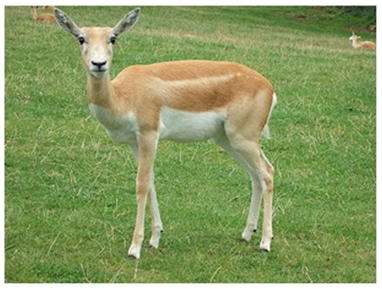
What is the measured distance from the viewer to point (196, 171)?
8.40 meters

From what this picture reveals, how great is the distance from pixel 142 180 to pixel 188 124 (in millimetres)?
536

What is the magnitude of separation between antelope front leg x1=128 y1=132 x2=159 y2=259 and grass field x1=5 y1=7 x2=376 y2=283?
0.38 feet

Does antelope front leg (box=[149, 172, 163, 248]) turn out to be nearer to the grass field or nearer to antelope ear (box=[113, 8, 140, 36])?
the grass field

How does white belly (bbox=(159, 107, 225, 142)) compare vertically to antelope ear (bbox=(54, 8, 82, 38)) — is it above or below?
below

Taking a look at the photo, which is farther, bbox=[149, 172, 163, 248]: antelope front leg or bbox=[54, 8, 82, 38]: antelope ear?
bbox=[149, 172, 163, 248]: antelope front leg

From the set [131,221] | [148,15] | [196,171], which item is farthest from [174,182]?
[148,15]

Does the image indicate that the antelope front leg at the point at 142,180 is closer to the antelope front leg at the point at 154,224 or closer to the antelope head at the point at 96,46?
the antelope front leg at the point at 154,224

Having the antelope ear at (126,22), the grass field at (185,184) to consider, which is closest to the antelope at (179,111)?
the antelope ear at (126,22)

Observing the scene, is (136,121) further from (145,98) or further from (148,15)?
Answer: (148,15)

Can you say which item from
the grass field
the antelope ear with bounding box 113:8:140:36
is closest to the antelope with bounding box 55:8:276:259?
the antelope ear with bounding box 113:8:140:36

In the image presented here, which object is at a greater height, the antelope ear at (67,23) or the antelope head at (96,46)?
the antelope ear at (67,23)

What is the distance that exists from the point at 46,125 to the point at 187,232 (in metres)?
3.56

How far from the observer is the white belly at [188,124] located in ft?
20.1

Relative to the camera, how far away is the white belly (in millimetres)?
6133
